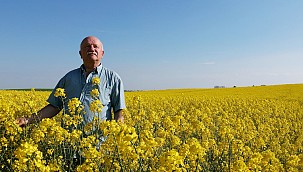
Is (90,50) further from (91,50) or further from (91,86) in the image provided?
(91,86)

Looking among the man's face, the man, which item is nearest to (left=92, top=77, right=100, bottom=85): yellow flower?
the man

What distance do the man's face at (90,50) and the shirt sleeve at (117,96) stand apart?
393 mm

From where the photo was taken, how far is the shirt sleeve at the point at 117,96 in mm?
4137

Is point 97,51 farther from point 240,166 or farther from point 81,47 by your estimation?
point 240,166

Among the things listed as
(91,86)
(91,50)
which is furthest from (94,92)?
(91,50)

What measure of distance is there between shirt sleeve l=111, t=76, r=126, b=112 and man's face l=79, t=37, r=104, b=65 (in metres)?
0.39

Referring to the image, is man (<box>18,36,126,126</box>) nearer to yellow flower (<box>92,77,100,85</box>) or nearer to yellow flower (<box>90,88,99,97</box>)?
yellow flower (<box>92,77,100,85</box>)

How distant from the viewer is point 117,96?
415 cm

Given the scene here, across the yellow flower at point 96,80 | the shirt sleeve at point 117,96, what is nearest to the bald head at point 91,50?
the yellow flower at point 96,80

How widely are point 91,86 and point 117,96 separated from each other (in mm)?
350

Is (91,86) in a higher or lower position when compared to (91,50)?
lower

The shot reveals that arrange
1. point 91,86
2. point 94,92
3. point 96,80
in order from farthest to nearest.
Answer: point 91,86, point 96,80, point 94,92

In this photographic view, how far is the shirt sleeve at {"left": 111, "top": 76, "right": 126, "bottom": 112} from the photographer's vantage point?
163 inches

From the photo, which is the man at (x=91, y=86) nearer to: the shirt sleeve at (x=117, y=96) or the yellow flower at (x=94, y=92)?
the shirt sleeve at (x=117, y=96)
